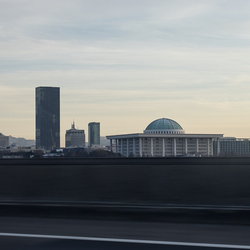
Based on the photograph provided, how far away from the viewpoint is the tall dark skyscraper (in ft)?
124

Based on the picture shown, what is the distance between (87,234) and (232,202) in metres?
5.83

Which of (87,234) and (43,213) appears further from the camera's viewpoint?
(43,213)

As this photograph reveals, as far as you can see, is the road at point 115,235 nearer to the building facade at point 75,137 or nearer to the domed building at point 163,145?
the domed building at point 163,145

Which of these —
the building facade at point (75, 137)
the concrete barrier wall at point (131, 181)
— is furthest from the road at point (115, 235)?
the building facade at point (75, 137)

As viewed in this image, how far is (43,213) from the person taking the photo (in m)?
10.6

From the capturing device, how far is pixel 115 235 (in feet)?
26.4

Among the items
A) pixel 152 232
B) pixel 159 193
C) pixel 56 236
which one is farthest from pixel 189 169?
pixel 56 236

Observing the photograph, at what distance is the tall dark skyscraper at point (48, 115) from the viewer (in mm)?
37828

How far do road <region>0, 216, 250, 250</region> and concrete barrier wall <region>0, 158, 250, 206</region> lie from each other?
3528mm

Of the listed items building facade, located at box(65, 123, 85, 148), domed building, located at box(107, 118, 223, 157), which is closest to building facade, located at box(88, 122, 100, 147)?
building facade, located at box(65, 123, 85, 148)

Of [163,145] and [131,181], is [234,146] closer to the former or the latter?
[163,145]

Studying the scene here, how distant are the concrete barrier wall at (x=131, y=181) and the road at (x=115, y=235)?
3.53 m

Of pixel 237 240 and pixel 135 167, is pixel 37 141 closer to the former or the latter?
pixel 135 167

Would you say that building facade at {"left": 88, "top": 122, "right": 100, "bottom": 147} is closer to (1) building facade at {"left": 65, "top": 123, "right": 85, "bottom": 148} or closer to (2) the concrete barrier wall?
(1) building facade at {"left": 65, "top": 123, "right": 85, "bottom": 148}
